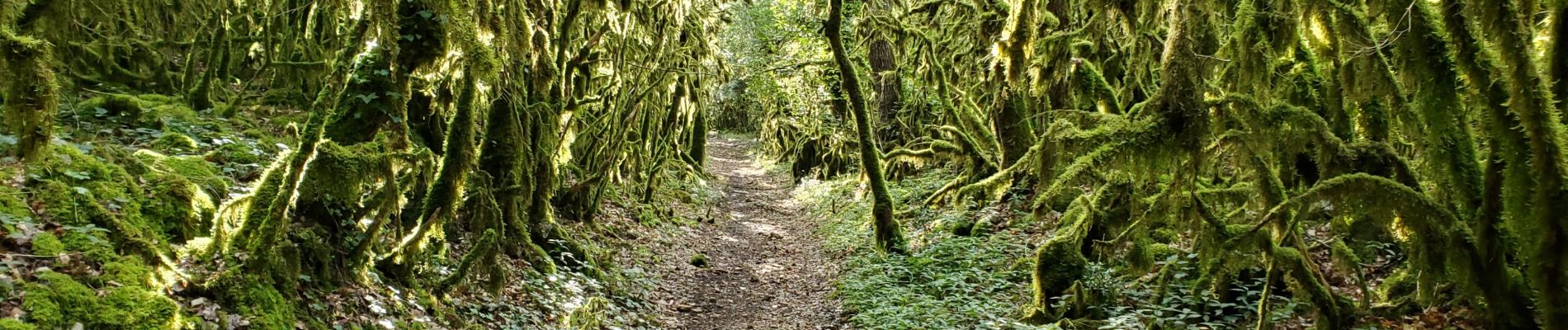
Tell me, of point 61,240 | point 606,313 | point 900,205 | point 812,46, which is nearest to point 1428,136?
point 606,313

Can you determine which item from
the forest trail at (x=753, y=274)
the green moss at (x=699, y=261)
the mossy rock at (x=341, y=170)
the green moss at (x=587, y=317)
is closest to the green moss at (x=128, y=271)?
the mossy rock at (x=341, y=170)

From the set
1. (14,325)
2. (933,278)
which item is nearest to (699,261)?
(933,278)

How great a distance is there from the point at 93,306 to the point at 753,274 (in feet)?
26.8

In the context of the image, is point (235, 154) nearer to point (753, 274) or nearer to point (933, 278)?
point (753, 274)

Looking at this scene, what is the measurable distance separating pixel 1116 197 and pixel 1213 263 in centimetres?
151

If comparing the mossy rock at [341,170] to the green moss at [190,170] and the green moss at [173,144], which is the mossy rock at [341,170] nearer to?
the green moss at [190,170]

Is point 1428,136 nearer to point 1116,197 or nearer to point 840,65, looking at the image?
point 1116,197

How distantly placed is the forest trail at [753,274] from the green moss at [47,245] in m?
5.33

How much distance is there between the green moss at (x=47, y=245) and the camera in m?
4.14

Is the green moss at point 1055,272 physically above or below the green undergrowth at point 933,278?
above

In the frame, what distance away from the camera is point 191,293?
4.55m

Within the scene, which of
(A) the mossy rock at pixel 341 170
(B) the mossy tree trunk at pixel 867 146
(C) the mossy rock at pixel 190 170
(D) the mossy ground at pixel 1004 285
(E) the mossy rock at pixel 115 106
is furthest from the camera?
(B) the mossy tree trunk at pixel 867 146

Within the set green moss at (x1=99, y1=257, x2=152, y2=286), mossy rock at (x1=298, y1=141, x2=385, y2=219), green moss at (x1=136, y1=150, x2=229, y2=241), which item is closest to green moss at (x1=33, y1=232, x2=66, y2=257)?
green moss at (x1=99, y1=257, x2=152, y2=286)

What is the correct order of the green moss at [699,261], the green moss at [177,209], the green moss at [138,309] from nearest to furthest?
→ 1. the green moss at [138,309]
2. the green moss at [177,209]
3. the green moss at [699,261]
